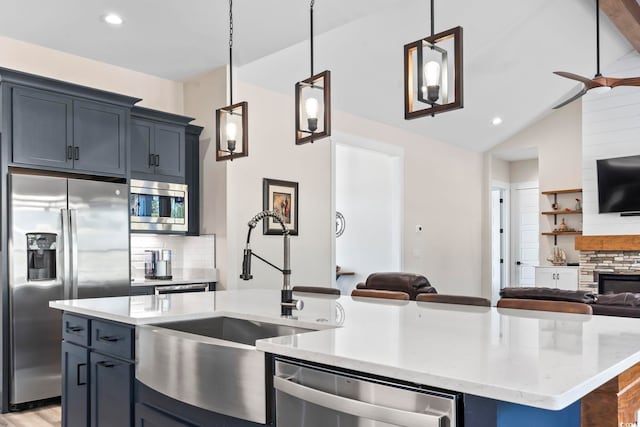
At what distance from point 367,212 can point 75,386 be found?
18.3 feet

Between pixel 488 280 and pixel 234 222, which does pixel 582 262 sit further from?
pixel 234 222

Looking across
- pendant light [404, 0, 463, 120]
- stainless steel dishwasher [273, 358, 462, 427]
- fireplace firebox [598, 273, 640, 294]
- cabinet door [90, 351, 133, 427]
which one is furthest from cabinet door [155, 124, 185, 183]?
fireplace firebox [598, 273, 640, 294]

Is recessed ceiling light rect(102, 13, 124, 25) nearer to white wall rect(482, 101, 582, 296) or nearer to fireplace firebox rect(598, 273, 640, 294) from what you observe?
fireplace firebox rect(598, 273, 640, 294)

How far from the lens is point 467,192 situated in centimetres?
925

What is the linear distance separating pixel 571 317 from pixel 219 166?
385cm

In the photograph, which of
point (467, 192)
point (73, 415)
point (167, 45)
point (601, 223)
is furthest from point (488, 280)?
point (73, 415)

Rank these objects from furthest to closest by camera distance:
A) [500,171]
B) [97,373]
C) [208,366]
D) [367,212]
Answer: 1. [500,171]
2. [367,212]
3. [97,373]
4. [208,366]

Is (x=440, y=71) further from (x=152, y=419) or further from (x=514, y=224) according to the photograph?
(x=514, y=224)

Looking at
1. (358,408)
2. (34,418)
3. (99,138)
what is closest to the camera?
(358,408)

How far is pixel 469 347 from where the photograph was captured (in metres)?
1.54

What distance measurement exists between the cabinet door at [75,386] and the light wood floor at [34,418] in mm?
990

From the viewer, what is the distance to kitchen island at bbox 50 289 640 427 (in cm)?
118

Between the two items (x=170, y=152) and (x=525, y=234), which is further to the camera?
(x=525, y=234)

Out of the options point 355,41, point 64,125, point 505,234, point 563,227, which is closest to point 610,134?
point 563,227
